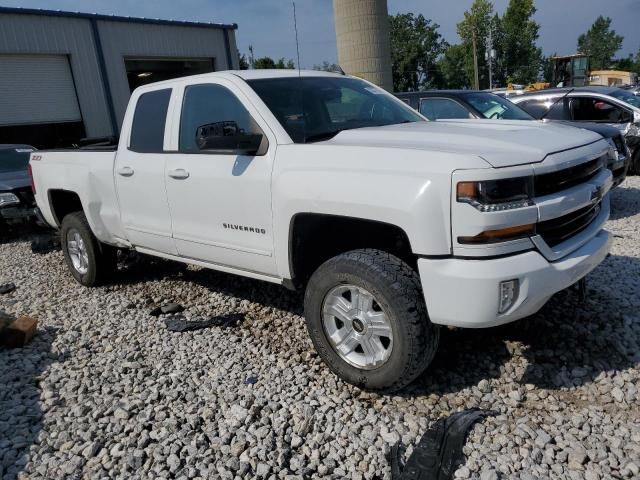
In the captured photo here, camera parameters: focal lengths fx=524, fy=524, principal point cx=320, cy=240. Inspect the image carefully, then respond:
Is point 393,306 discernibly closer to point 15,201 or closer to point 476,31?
point 15,201

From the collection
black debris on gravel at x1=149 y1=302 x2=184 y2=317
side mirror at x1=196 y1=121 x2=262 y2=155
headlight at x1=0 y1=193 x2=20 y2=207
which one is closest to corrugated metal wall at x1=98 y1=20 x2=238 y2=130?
headlight at x1=0 y1=193 x2=20 y2=207

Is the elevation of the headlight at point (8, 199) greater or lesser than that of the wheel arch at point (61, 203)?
lesser

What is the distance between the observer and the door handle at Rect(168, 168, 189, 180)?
398 centimetres

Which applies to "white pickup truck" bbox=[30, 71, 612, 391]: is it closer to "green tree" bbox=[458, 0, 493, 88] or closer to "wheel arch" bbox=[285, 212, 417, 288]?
"wheel arch" bbox=[285, 212, 417, 288]

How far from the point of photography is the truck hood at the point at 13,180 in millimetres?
8516

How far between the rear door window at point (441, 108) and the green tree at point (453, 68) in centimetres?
6474

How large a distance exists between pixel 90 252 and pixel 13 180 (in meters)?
4.39

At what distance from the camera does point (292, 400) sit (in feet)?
10.6

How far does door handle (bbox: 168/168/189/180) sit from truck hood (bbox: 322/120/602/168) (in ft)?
4.04

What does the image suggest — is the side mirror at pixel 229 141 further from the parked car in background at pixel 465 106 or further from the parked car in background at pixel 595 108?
the parked car in background at pixel 595 108

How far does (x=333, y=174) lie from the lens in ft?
9.93

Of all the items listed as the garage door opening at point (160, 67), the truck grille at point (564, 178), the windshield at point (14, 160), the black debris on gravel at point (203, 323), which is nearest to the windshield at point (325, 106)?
the truck grille at point (564, 178)

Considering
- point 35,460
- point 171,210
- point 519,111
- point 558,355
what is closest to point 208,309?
point 171,210

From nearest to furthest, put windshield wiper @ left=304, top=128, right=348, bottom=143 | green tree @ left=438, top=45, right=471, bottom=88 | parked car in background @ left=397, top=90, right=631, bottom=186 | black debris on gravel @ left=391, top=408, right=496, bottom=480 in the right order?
black debris on gravel @ left=391, top=408, right=496, bottom=480 → windshield wiper @ left=304, top=128, right=348, bottom=143 → parked car in background @ left=397, top=90, right=631, bottom=186 → green tree @ left=438, top=45, right=471, bottom=88
